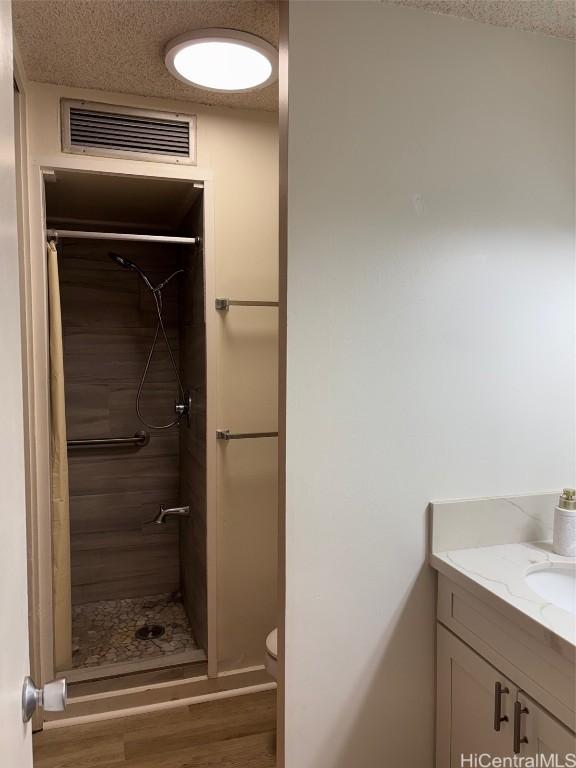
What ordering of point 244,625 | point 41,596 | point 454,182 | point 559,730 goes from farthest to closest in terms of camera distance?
point 244,625 < point 41,596 < point 454,182 < point 559,730

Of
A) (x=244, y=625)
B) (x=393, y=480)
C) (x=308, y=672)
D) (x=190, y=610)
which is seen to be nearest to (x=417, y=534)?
(x=393, y=480)

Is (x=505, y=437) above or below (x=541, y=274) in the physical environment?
below

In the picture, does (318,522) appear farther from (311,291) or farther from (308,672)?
(311,291)

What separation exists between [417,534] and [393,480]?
18cm

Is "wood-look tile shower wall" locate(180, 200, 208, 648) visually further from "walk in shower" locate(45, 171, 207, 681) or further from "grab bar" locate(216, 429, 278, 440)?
"grab bar" locate(216, 429, 278, 440)

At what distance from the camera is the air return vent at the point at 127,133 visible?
2.23 meters

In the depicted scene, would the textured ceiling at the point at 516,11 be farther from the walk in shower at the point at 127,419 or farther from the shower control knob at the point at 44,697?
the shower control knob at the point at 44,697

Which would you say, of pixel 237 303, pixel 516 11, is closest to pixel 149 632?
pixel 237 303

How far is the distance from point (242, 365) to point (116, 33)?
128cm

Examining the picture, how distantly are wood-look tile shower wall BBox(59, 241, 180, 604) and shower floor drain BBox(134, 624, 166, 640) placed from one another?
17.3 inches

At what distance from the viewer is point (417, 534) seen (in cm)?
168

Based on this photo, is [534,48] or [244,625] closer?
[534,48]

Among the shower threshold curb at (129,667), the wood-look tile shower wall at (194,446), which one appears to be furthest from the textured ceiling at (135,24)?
the shower threshold curb at (129,667)

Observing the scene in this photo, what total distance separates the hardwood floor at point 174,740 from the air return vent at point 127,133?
2.24 meters
